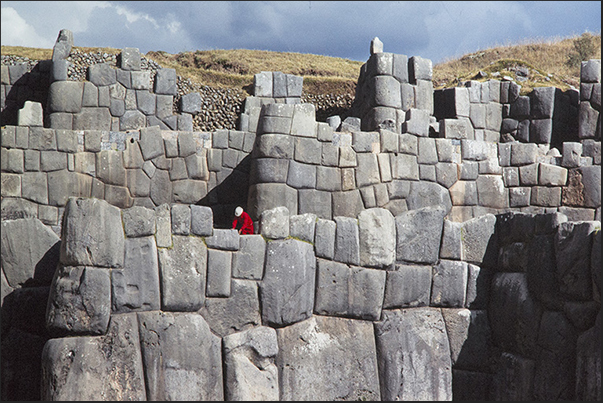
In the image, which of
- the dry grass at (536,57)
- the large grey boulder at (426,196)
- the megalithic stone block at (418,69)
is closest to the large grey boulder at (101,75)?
the megalithic stone block at (418,69)

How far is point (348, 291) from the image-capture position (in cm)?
746

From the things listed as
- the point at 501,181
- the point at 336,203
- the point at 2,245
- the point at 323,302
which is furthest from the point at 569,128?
the point at 2,245

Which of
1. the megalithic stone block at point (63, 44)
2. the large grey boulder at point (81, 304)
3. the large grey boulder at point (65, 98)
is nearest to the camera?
the large grey boulder at point (81, 304)

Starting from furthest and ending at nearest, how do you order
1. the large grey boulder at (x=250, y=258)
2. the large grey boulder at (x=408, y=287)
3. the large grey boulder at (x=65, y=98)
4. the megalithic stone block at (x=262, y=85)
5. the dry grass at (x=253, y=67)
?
1. the dry grass at (x=253, y=67)
2. the megalithic stone block at (x=262, y=85)
3. the large grey boulder at (x=65, y=98)
4. the large grey boulder at (x=408, y=287)
5. the large grey boulder at (x=250, y=258)

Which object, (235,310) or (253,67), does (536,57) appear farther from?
(235,310)

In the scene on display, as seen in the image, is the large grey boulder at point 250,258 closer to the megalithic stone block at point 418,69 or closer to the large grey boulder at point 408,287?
the large grey boulder at point 408,287

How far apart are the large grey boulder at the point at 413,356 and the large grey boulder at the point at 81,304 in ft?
9.88

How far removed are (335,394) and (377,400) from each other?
501 millimetres

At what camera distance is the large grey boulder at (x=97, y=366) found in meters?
6.27

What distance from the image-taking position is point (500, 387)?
7574 millimetres

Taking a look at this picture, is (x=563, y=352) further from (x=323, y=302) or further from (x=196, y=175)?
(x=196, y=175)

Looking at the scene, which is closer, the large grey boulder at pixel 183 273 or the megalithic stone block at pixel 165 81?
the large grey boulder at pixel 183 273

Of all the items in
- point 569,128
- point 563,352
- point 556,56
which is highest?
point 556,56

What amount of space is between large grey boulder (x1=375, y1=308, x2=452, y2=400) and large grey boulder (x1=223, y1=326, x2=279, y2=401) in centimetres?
126
